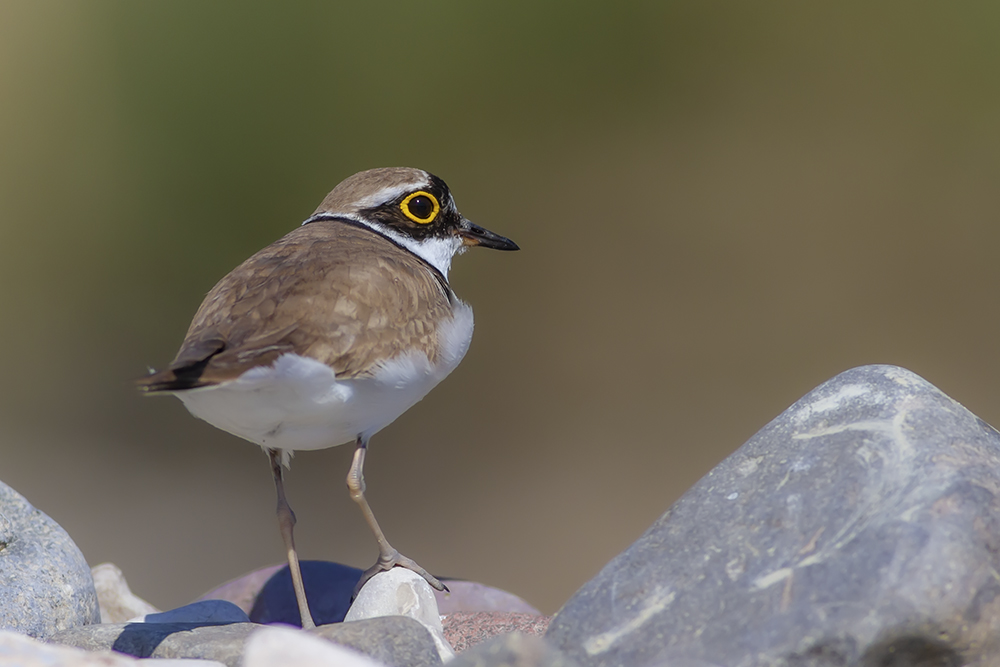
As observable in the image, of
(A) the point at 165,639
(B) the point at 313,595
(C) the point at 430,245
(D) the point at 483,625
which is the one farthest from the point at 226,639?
(C) the point at 430,245

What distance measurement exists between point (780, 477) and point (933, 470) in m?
0.41

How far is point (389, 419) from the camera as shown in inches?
136

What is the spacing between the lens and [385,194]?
4066 mm

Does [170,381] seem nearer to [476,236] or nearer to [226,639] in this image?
[226,639]

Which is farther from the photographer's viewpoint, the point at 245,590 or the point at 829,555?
the point at 245,590

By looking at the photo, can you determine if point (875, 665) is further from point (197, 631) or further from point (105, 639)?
point (105, 639)

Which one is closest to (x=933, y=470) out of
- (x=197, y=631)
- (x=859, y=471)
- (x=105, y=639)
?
(x=859, y=471)

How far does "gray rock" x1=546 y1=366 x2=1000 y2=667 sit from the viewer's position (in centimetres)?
224

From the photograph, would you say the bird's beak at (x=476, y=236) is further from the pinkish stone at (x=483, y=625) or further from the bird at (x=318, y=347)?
the pinkish stone at (x=483, y=625)

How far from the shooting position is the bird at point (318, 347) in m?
2.91

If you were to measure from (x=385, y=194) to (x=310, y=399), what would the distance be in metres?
1.33

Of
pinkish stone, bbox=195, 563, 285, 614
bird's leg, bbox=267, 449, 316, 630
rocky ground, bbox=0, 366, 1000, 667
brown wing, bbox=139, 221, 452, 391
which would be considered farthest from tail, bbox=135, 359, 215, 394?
pinkish stone, bbox=195, 563, 285, 614

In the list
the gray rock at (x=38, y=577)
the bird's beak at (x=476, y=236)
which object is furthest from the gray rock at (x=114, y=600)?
the bird's beak at (x=476, y=236)

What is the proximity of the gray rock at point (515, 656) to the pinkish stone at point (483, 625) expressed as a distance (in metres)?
1.29
